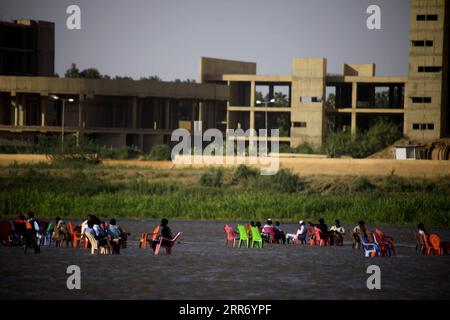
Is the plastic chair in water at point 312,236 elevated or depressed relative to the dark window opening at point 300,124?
depressed

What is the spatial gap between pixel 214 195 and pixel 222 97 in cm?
5759

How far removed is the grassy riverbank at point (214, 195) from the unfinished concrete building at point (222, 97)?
2610cm

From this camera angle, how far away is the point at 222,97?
448 feet

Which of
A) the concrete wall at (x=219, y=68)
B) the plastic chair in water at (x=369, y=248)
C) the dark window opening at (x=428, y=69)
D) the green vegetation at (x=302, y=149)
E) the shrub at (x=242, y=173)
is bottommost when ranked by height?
the plastic chair in water at (x=369, y=248)

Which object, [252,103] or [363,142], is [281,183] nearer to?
[363,142]

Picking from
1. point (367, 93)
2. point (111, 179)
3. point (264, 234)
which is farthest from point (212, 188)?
point (367, 93)

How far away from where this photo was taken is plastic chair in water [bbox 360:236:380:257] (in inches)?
1955

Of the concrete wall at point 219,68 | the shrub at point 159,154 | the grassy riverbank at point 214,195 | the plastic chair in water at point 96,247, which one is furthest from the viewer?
the concrete wall at point 219,68

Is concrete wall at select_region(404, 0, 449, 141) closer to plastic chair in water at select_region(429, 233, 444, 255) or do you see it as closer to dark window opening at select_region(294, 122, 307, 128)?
dark window opening at select_region(294, 122, 307, 128)

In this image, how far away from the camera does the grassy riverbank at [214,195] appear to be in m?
70.1

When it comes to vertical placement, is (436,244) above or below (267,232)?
below

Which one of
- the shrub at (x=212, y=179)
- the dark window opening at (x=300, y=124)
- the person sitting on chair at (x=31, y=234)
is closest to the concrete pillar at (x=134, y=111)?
the dark window opening at (x=300, y=124)

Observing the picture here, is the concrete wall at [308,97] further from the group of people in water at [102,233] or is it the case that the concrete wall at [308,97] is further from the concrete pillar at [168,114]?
the group of people in water at [102,233]

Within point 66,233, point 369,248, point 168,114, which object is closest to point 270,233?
point 369,248
